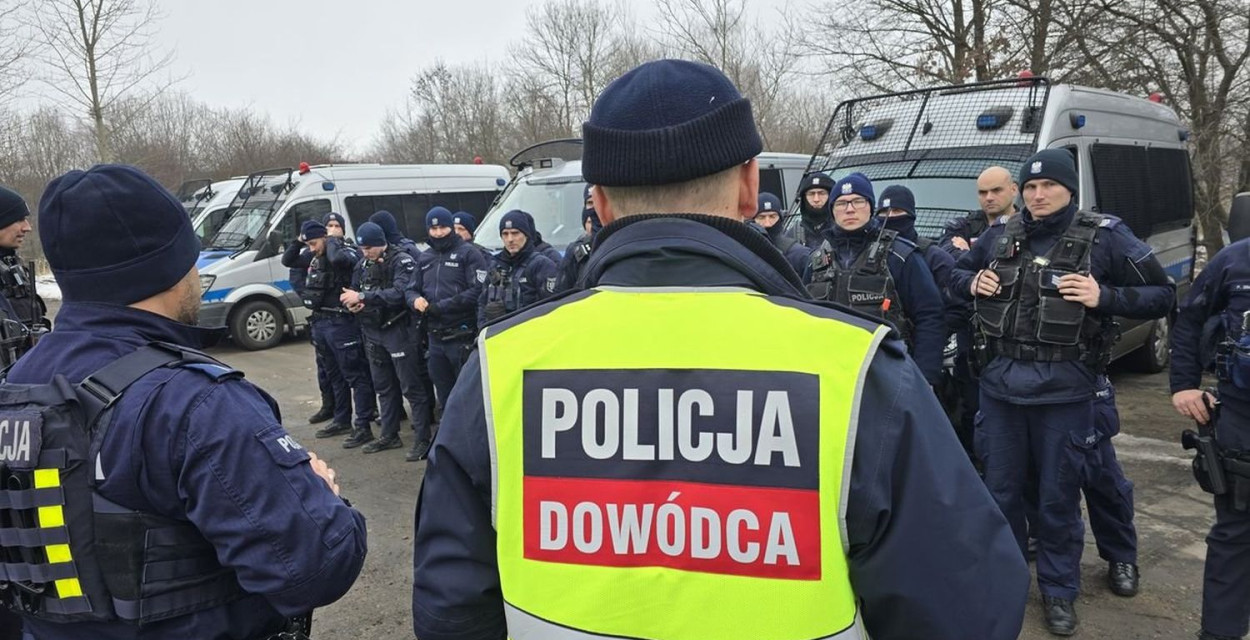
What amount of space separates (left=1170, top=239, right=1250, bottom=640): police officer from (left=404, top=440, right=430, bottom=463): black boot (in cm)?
497

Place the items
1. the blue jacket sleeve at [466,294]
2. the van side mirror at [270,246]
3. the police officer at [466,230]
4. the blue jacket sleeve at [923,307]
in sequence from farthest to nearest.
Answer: the van side mirror at [270,246] → the police officer at [466,230] → the blue jacket sleeve at [466,294] → the blue jacket sleeve at [923,307]

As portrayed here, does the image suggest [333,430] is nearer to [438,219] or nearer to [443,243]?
[443,243]

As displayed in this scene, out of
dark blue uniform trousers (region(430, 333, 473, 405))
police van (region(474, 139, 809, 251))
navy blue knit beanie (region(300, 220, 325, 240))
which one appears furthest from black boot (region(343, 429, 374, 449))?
police van (region(474, 139, 809, 251))

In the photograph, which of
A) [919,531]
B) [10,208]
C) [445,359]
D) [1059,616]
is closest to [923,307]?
[1059,616]

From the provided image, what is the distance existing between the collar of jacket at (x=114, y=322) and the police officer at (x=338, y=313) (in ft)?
17.1

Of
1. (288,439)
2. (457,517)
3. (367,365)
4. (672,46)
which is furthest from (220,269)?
(672,46)

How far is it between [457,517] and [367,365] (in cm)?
612

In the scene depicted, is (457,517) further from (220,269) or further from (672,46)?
(672,46)

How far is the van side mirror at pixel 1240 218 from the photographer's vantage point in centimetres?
312

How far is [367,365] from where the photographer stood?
701 cm

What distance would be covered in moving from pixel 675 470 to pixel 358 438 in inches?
243

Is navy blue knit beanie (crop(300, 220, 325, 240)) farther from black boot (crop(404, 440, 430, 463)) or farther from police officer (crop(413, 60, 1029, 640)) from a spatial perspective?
police officer (crop(413, 60, 1029, 640))

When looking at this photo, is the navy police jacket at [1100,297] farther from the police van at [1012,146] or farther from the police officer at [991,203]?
the police van at [1012,146]

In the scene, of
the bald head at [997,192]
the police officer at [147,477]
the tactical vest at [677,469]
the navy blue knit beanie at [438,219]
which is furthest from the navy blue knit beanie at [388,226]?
the tactical vest at [677,469]
